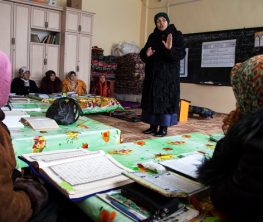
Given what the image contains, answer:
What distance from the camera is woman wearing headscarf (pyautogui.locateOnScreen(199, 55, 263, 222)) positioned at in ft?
1.93

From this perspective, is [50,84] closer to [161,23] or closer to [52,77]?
[52,77]

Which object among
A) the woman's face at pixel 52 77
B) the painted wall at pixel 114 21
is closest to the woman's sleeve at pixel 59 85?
the woman's face at pixel 52 77

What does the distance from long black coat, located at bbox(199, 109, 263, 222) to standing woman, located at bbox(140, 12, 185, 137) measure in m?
2.62

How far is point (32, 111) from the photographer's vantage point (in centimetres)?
240

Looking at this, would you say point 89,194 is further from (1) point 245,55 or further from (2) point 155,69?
(1) point 245,55

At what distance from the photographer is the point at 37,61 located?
6.16 metres

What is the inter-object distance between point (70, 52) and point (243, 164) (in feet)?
20.2

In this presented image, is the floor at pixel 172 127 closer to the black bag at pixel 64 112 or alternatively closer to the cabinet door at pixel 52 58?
the black bag at pixel 64 112

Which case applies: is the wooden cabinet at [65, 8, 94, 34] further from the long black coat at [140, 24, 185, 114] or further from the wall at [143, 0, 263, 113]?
the long black coat at [140, 24, 185, 114]

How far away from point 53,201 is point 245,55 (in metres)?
5.42

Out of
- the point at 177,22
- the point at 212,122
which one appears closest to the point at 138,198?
the point at 212,122

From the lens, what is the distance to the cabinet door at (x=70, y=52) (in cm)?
635

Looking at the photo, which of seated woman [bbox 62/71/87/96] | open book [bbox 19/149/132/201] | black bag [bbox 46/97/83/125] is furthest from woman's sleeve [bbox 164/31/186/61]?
seated woman [bbox 62/71/87/96]

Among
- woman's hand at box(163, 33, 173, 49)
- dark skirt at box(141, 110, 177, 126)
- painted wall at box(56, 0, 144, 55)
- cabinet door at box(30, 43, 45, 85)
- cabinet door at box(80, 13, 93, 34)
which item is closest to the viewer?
woman's hand at box(163, 33, 173, 49)
